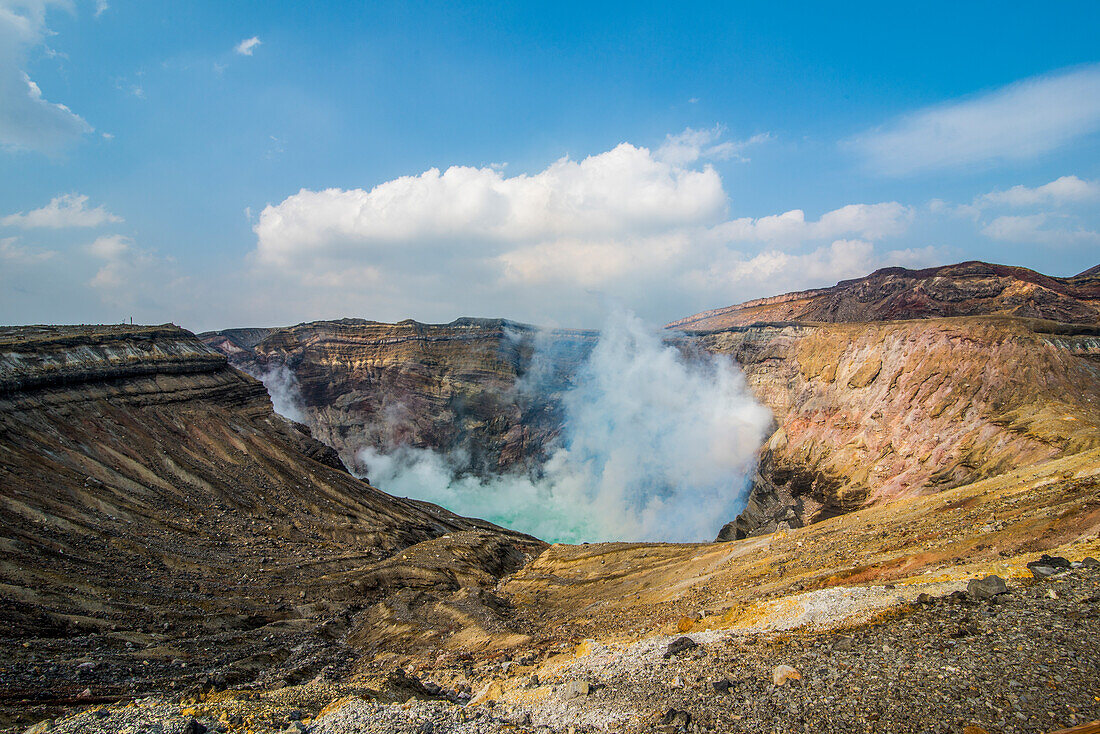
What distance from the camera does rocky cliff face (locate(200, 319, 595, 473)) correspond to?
272 feet

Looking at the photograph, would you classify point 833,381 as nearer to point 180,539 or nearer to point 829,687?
point 829,687

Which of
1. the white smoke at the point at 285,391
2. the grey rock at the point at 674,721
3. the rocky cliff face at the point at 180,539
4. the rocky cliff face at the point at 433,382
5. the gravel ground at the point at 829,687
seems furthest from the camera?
the white smoke at the point at 285,391

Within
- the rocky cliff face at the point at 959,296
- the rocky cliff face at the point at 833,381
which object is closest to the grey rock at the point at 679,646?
the rocky cliff face at the point at 833,381

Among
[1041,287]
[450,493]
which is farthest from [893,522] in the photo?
[1041,287]

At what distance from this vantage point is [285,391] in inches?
3506

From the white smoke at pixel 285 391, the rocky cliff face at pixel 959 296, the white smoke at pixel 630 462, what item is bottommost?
the white smoke at pixel 630 462

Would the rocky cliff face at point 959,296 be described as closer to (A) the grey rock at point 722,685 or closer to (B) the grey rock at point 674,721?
(A) the grey rock at point 722,685

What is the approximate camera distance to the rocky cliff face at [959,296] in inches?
2894

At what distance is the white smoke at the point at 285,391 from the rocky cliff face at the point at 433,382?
68cm

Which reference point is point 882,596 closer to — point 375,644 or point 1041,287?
point 375,644

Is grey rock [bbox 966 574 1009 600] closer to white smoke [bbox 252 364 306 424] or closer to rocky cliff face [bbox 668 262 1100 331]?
rocky cliff face [bbox 668 262 1100 331]

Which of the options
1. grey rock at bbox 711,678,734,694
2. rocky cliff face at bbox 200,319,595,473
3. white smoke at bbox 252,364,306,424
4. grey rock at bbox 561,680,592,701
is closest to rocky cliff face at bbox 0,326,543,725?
grey rock at bbox 561,680,592,701

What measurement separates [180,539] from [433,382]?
5487cm

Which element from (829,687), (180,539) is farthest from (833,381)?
(180,539)
